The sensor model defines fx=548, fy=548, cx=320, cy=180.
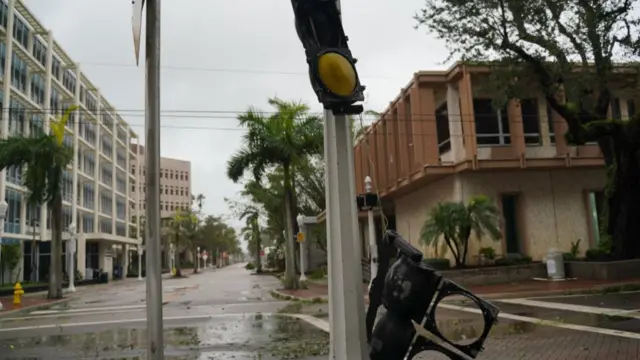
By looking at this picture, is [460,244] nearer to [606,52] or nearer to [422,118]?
[422,118]

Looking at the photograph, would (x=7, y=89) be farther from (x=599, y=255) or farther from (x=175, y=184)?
(x=175, y=184)

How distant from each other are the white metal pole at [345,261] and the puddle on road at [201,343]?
413 centimetres

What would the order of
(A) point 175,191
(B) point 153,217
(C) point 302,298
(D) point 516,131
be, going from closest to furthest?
(B) point 153,217 < (C) point 302,298 < (D) point 516,131 < (A) point 175,191

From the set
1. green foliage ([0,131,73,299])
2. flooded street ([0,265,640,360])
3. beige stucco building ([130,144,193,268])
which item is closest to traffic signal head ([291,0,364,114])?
flooded street ([0,265,640,360])

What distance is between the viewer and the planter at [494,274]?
63.2 ft

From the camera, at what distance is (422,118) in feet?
72.8

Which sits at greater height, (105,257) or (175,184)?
(175,184)

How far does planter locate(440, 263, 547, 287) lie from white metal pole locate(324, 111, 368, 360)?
598 inches

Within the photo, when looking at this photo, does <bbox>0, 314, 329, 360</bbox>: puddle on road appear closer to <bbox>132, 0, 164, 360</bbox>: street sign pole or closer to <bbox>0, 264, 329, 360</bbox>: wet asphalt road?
→ <bbox>0, 264, 329, 360</bbox>: wet asphalt road

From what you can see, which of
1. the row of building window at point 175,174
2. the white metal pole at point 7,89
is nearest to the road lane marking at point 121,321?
the white metal pole at point 7,89

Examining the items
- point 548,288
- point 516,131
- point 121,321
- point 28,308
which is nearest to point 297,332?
point 121,321

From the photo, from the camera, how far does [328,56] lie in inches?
149

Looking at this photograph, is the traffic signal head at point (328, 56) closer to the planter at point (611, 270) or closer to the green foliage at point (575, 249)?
the planter at point (611, 270)

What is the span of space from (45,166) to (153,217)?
76.0 ft
